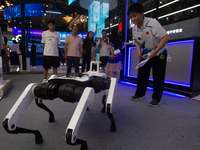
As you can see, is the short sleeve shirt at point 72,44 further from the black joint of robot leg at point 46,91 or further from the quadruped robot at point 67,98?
the black joint of robot leg at point 46,91

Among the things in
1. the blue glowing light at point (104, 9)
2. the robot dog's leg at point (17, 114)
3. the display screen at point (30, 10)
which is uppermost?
the display screen at point (30, 10)

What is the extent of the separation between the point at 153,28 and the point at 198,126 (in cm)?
111

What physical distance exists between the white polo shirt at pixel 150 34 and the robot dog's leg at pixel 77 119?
4.05 feet

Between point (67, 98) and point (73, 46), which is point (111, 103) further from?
point (73, 46)

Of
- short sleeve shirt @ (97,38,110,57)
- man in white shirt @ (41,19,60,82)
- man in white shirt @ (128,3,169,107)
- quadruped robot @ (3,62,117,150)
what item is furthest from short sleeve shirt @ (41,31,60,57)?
quadruped robot @ (3,62,117,150)

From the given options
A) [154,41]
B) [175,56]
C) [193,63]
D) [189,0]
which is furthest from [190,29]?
[189,0]

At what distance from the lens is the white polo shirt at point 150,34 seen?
162 cm

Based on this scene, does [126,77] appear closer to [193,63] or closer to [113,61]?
[113,61]

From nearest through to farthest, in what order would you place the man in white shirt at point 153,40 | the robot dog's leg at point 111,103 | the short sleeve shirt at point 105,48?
1. the robot dog's leg at point 111,103
2. the man in white shirt at point 153,40
3. the short sleeve shirt at point 105,48

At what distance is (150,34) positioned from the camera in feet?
5.54

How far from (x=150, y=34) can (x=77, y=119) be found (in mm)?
1412

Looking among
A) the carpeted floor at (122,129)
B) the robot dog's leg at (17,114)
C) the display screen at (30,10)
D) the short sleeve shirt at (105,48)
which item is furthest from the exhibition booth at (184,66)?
the display screen at (30,10)

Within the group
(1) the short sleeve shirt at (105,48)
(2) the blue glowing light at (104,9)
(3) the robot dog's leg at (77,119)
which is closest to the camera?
(3) the robot dog's leg at (77,119)

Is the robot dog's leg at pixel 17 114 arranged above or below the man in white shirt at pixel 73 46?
below
